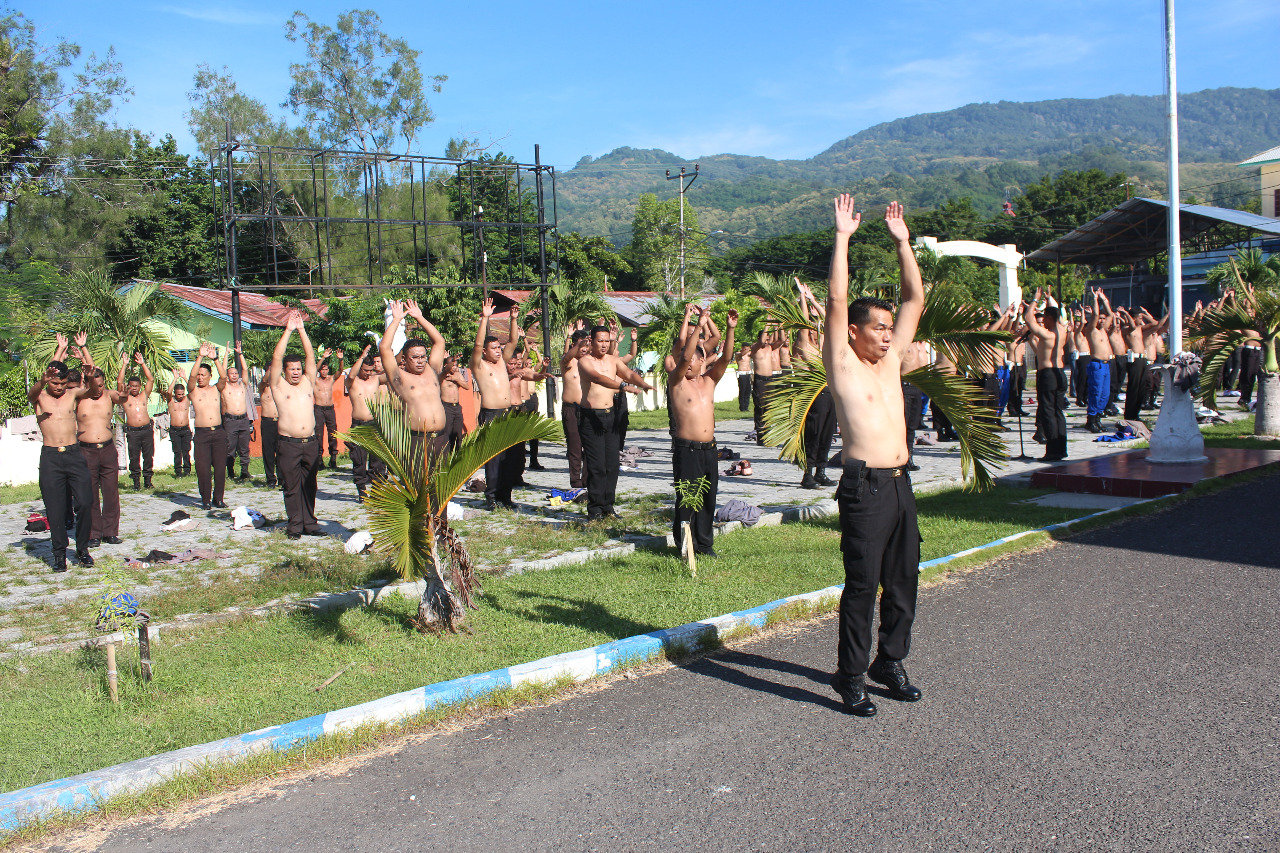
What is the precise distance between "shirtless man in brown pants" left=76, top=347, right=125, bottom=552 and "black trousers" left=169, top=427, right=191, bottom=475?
6595 mm

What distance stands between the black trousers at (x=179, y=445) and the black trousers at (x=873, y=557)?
15091 mm

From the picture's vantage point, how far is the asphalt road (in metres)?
3.65

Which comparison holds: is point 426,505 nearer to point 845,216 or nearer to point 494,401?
point 845,216

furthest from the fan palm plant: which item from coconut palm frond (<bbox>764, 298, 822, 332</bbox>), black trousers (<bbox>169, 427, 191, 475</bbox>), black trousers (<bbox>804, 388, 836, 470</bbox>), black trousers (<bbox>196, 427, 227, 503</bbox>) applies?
black trousers (<bbox>169, 427, 191, 475</bbox>)

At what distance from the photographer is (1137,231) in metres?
33.6

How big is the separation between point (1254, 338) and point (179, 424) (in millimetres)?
17448

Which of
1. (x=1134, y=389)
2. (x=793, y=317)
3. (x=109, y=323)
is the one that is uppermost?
(x=109, y=323)

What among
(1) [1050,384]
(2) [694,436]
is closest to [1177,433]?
(1) [1050,384]

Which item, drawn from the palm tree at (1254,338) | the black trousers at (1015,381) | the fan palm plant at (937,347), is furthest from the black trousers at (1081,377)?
the fan palm plant at (937,347)

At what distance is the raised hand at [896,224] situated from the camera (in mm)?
4828

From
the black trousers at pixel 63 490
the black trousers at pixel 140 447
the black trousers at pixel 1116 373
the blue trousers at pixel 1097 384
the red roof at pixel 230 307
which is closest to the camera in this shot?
the black trousers at pixel 63 490

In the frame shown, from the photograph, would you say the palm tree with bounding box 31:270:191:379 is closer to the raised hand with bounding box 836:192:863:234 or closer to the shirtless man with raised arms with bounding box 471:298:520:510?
the shirtless man with raised arms with bounding box 471:298:520:510

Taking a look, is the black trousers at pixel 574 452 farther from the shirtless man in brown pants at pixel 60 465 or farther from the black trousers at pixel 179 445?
the black trousers at pixel 179 445

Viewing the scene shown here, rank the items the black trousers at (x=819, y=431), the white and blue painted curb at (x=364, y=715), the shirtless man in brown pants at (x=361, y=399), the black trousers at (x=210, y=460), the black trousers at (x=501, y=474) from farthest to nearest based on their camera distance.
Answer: the shirtless man in brown pants at (x=361, y=399), the black trousers at (x=210, y=460), the black trousers at (x=819, y=431), the black trousers at (x=501, y=474), the white and blue painted curb at (x=364, y=715)
